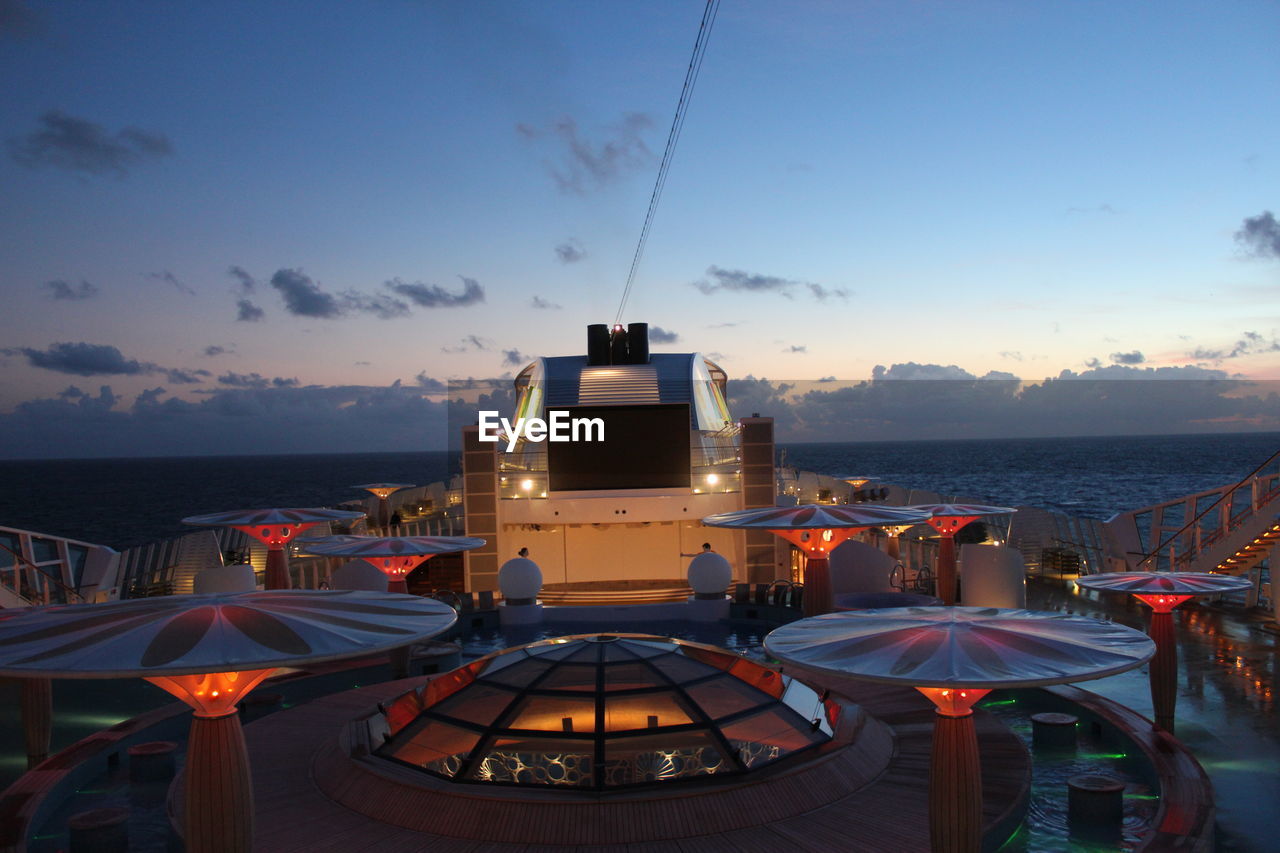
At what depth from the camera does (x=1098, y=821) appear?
816cm

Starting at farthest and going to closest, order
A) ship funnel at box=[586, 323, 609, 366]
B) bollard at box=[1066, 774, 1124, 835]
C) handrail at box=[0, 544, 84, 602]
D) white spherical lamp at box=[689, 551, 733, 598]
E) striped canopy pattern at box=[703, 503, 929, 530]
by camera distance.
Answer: ship funnel at box=[586, 323, 609, 366], white spherical lamp at box=[689, 551, 733, 598], handrail at box=[0, 544, 84, 602], striped canopy pattern at box=[703, 503, 929, 530], bollard at box=[1066, 774, 1124, 835]

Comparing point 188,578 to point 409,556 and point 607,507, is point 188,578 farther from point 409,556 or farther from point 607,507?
point 607,507

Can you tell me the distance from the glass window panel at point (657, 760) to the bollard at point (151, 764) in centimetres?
512

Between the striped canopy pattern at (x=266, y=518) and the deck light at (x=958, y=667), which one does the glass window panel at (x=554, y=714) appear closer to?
the deck light at (x=958, y=667)

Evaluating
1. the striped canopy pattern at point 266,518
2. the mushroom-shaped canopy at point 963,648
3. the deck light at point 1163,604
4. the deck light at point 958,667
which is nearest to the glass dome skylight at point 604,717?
the mushroom-shaped canopy at point 963,648

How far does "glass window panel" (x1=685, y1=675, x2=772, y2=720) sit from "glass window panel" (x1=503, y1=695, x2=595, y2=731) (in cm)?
102

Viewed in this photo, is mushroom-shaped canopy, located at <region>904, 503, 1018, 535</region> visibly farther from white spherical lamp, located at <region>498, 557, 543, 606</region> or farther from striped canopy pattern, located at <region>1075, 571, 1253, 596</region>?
white spherical lamp, located at <region>498, 557, 543, 606</region>

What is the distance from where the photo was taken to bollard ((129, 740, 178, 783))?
10.0 meters

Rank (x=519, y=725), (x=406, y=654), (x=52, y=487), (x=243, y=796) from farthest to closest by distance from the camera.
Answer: (x=52, y=487) → (x=406, y=654) → (x=519, y=725) → (x=243, y=796)

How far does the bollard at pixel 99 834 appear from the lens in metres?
7.68

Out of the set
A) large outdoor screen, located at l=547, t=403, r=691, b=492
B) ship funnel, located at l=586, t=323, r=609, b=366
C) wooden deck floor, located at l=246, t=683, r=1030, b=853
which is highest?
ship funnel, located at l=586, t=323, r=609, b=366

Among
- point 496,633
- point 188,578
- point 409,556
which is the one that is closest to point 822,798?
point 409,556

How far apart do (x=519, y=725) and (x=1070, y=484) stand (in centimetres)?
11043

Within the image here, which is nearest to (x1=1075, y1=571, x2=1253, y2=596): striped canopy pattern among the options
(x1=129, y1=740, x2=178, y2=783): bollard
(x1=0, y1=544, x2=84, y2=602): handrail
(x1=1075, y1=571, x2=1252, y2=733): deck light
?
(x1=1075, y1=571, x2=1252, y2=733): deck light
